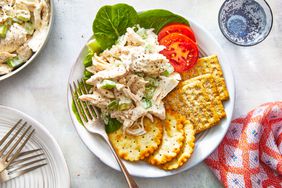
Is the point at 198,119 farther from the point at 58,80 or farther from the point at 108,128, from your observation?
the point at 58,80

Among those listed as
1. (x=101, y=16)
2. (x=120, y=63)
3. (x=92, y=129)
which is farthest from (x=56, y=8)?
(x=92, y=129)

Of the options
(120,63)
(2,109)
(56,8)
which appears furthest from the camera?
(56,8)

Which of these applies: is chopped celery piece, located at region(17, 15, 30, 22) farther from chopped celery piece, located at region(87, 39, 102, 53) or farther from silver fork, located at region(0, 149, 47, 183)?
silver fork, located at region(0, 149, 47, 183)

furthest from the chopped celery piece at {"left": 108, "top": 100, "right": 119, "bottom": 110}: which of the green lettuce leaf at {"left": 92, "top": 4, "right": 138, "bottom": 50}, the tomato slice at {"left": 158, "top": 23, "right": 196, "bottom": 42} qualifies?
the tomato slice at {"left": 158, "top": 23, "right": 196, "bottom": 42}

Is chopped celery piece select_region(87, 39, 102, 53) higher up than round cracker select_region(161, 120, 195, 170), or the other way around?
chopped celery piece select_region(87, 39, 102, 53)

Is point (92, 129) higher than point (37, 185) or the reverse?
higher

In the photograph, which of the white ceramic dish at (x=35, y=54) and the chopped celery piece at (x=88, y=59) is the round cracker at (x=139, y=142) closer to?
the chopped celery piece at (x=88, y=59)

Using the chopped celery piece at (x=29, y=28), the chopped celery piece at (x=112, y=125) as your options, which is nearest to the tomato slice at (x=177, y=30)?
the chopped celery piece at (x=112, y=125)

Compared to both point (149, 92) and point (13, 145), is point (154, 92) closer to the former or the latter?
point (149, 92)
